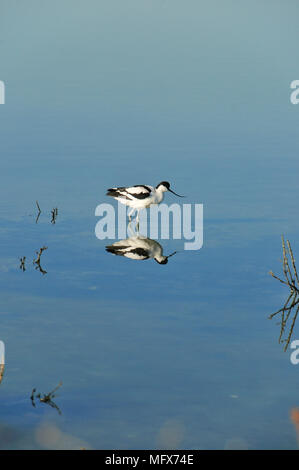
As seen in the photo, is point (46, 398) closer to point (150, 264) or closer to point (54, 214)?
point (150, 264)

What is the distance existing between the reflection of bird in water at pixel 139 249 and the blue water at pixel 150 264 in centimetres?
22

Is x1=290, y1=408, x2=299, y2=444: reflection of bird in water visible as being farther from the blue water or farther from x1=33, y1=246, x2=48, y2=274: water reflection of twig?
x1=33, y1=246, x2=48, y2=274: water reflection of twig

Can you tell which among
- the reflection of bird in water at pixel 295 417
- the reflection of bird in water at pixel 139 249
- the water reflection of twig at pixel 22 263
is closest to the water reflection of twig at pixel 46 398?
the reflection of bird in water at pixel 295 417

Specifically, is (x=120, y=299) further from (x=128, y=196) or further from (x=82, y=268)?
(x=128, y=196)

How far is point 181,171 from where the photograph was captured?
84.9ft

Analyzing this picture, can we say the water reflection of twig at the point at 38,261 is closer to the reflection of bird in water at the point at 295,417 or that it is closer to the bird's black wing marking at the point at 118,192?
the bird's black wing marking at the point at 118,192

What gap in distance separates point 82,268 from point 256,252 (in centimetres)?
316

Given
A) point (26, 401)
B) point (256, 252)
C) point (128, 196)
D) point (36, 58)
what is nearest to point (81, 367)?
point (26, 401)

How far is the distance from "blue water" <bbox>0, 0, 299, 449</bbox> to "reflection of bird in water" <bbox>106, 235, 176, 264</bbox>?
22cm

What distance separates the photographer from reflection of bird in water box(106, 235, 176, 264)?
1831 centimetres

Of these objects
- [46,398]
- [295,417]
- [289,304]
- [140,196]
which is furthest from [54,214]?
[295,417]

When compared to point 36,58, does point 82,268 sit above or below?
below

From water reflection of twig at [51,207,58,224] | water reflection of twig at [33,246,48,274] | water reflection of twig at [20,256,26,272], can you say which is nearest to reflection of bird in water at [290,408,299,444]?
water reflection of twig at [33,246,48,274]

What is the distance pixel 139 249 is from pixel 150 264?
961 millimetres
